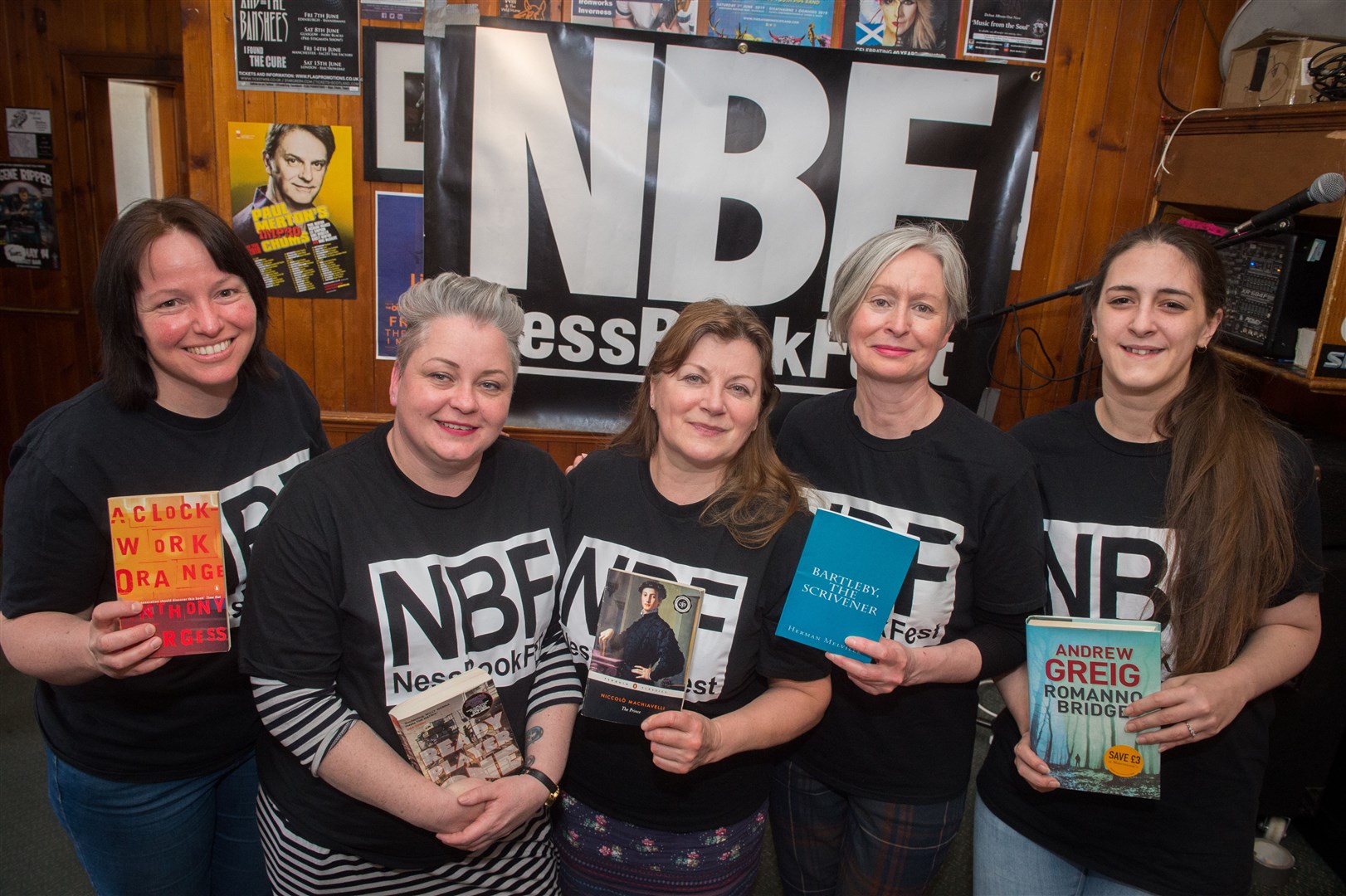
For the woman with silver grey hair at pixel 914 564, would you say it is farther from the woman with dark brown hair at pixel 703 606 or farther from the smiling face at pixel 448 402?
the smiling face at pixel 448 402

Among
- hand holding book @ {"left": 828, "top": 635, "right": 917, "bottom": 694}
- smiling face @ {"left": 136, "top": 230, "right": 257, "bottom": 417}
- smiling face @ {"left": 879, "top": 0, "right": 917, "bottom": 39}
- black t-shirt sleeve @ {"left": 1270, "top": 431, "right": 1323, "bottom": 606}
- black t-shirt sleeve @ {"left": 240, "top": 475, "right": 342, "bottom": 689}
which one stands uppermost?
smiling face @ {"left": 879, "top": 0, "right": 917, "bottom": 39}

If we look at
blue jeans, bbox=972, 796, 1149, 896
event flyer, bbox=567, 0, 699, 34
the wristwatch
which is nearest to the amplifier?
blue jeans, bbox=972, 796, 1149, 896

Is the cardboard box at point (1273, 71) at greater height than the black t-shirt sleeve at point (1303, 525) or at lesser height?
greater

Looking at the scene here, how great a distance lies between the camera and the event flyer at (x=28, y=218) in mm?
4172

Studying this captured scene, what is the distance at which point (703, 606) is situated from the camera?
1.34m

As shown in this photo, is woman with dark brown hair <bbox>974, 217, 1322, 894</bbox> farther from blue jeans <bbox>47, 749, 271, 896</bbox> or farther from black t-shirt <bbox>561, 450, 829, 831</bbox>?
blue jeans <bbox>47, 749, 271, 896</bbox>

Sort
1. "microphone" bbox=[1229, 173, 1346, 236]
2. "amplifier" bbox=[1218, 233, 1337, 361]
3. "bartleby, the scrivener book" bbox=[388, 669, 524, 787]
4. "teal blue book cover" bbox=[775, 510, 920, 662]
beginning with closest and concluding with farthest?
"bartleby, the scrivener book" bbox=[388, 669, 524, 787], "teal blue book cover" bbox=[775, 510, 920, 662], "microphone" bbox=[1229, 173, 1346, 236], "amplifier" bbox=[1218, 233, 1337, 361]

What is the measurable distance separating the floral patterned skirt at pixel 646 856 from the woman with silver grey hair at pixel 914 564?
21 centimetres

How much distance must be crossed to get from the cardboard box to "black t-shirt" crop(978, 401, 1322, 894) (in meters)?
1.37

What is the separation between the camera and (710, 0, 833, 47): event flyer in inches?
96.4

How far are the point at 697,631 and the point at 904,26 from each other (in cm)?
202

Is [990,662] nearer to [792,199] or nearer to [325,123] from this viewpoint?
[792,199]

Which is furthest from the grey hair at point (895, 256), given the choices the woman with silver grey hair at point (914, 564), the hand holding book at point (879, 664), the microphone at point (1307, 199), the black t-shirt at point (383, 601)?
the microphone at point (1307, 199)

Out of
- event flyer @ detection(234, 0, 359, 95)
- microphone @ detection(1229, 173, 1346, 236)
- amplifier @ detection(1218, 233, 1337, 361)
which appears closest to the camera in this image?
microphone @ detection(1229, 173, 1346, 236)
